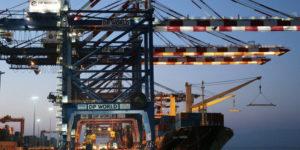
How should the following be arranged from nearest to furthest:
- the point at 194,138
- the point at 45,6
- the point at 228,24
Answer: the point at 194,138, the point at 228,24, the point at 45,6

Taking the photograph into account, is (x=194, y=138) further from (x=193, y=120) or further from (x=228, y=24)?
(x=228, y=24)

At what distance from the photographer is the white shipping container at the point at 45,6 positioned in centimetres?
3800

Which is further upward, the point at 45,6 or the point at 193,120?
the point at 45,6

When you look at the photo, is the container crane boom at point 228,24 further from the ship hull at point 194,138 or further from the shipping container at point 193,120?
the ship hull at point 194,138

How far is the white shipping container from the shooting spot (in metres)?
38.0

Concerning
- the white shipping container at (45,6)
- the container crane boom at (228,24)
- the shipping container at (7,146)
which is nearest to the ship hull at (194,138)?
the container crane boom at (228,24)

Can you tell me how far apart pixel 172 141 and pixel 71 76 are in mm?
9545

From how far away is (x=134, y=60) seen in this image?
153 ft

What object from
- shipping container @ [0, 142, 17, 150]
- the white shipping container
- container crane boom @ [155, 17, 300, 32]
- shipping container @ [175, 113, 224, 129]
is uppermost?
the white shipping container

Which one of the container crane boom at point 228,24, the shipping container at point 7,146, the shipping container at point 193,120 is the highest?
the container crane boom at point 228,24

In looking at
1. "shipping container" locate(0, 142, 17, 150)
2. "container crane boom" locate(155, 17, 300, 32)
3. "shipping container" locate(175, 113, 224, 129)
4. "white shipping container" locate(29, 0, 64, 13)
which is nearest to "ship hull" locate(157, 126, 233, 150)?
"shipping container" locate(175, 113, 224, 129)

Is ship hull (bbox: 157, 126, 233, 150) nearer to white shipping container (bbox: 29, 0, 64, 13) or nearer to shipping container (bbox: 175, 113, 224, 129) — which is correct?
shipping container (bbox: 175, 113, 224, 129)

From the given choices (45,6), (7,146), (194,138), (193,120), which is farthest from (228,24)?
(7,146)

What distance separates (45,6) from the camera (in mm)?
38844
